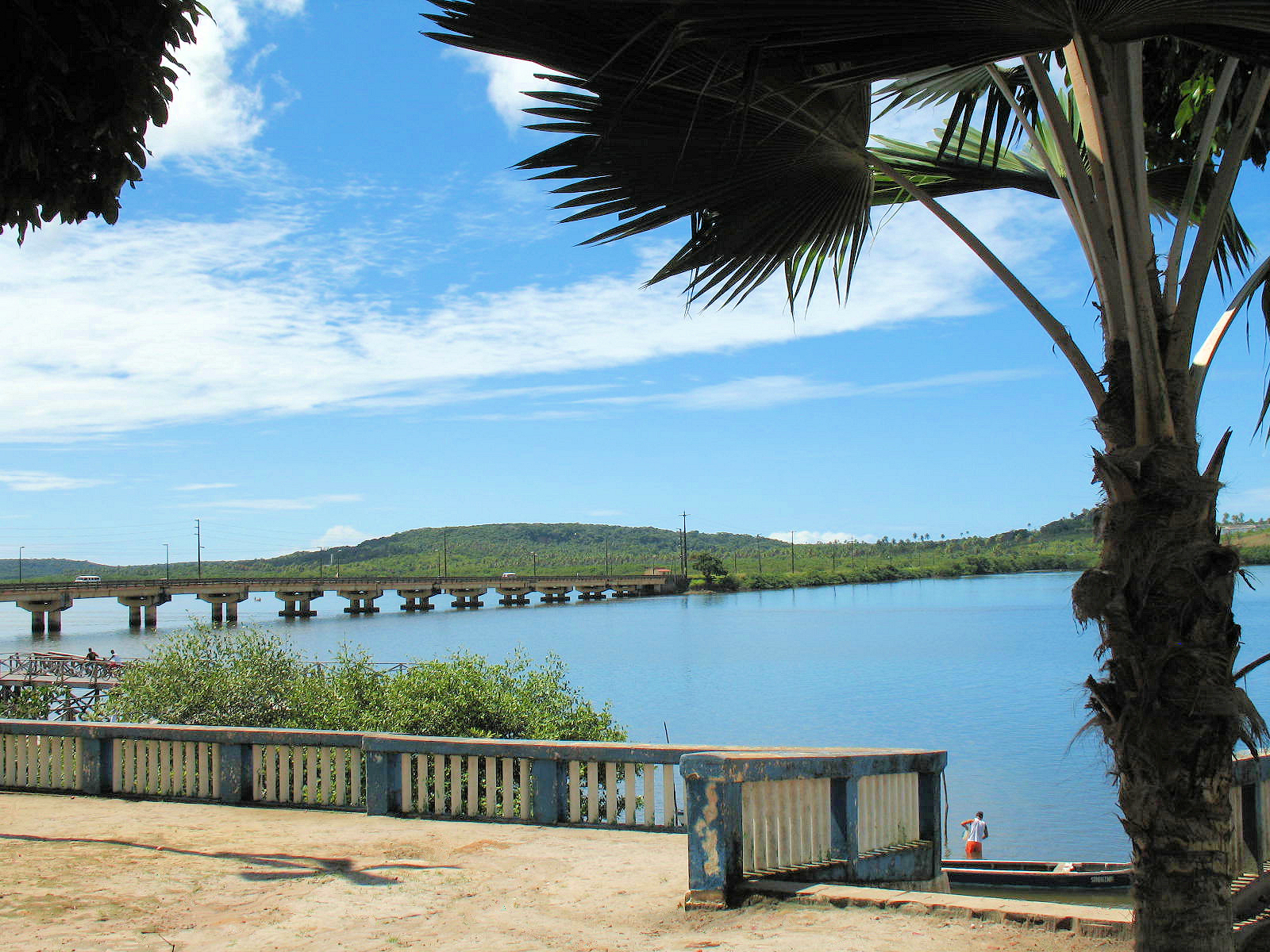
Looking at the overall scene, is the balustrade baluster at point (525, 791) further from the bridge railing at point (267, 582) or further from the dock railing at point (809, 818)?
the bridge railing at point (267, 582)

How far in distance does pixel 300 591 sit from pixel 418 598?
1984cm

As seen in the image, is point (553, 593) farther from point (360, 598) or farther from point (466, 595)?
point (360, 598)

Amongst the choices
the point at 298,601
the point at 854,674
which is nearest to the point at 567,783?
the point at 854,674

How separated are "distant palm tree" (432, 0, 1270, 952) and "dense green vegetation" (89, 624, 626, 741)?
8.89m

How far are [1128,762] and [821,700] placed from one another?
1688 inches

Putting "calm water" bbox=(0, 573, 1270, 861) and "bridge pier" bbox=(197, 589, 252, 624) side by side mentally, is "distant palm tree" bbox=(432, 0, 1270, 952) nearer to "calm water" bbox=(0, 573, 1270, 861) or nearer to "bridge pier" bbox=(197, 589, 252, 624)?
"calm water" bbox=(0, 573, 1270, 861)

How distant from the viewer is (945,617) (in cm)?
10075

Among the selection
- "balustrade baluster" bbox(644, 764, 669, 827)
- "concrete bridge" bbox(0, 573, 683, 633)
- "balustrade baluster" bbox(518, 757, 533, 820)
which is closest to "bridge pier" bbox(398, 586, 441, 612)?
"concrete bridge" bbox(0, 573, 683, 633)

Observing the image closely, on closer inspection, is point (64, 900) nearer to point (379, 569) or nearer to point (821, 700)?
point (821, 700)

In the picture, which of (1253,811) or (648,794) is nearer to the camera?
(1253,811)

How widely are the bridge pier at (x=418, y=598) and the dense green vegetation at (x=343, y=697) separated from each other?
10561 cm

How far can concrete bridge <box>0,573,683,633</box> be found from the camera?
90.1 m

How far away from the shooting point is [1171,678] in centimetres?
398

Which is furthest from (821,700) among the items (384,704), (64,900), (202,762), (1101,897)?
(64,900)
